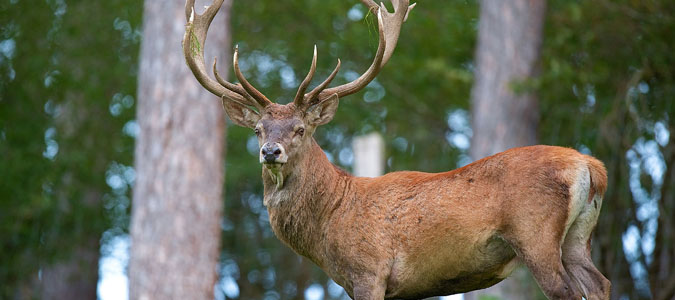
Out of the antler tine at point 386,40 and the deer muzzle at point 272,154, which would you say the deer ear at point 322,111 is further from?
the deer muzzle at point 272,154

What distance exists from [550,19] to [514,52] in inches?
88.2

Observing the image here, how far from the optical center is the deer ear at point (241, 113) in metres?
6.38

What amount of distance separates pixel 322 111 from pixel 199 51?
3.61ft

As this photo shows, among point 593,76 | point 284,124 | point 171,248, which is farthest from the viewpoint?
point 593,76

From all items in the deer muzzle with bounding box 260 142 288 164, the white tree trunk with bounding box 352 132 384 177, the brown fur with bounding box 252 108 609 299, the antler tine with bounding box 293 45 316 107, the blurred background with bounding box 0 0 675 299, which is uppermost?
the antler tine with bounding box 293 45 316 107

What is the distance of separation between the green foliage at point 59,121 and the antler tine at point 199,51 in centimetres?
1125

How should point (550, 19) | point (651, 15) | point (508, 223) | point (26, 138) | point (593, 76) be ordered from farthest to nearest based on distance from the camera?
point (26, 138)
point (550, 19)
point (593, 76)
point (651, 15)
point (508, 223)

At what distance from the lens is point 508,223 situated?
534 centimetres

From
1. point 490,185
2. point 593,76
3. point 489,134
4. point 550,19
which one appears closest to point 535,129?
point 489,134

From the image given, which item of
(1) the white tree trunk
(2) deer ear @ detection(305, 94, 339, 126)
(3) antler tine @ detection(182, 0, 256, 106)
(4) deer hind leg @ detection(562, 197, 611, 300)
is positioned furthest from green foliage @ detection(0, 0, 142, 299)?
→ (4) deer hind leg @ detection(562, 197, 611, 300)

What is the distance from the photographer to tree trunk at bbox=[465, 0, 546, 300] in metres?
12.3

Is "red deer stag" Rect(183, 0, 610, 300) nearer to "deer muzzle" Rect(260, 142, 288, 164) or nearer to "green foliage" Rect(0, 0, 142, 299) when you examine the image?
"deer muzzle" Rect(260, 142, 288, 164)

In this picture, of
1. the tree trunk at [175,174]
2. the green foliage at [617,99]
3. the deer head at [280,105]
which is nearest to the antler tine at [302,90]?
the deer head at [280,105]

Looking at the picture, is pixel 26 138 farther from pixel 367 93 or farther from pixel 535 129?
pixel 535 129
